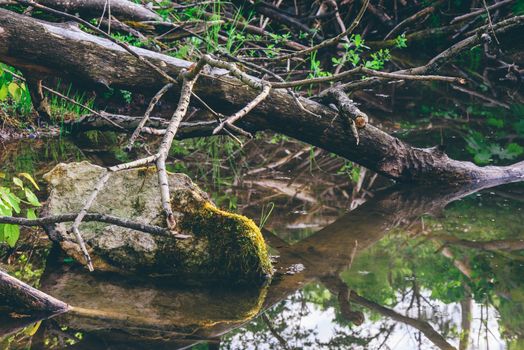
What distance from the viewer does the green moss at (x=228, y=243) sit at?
12.4ft

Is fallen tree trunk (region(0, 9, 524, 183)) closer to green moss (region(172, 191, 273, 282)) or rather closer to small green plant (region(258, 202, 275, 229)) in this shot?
small green plant (region(258, 202, 275, 229))

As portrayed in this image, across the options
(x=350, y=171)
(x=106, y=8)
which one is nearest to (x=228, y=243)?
(x=350, y=171)

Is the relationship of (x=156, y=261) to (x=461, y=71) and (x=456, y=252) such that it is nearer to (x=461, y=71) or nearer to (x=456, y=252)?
(x=456, y=252)

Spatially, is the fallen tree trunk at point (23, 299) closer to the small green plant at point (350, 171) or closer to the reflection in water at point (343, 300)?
the reflection in water at point (343, 300)

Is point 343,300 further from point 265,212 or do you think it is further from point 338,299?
point 265,212

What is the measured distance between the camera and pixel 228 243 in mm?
3820

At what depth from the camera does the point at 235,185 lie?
5777 mm

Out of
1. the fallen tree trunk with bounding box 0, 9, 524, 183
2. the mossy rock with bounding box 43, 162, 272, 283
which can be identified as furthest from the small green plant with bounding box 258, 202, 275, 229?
the mossy rock with bounding box 43, 162, 272, 283

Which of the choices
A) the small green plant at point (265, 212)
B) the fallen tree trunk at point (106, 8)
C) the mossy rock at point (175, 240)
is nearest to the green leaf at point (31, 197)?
the mossy rock at point (175, 240)

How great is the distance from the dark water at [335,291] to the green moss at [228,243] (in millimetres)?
117

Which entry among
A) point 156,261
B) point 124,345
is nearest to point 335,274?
point 156,261

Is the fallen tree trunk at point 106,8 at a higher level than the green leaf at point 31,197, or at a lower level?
higher

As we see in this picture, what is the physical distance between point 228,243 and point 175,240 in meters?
0.30

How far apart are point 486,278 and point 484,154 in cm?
292
